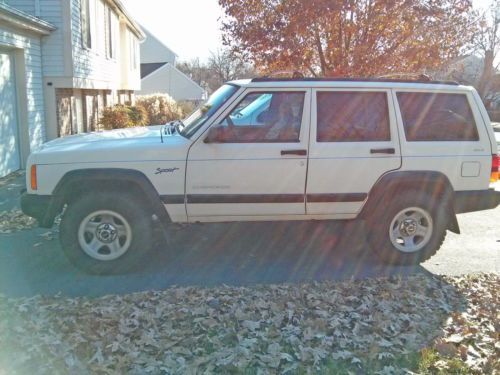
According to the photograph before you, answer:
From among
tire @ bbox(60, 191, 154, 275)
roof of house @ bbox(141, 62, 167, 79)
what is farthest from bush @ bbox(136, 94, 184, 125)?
roof of house @ bbox(141, 62, 167, 79)

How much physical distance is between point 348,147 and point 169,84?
42.6 m

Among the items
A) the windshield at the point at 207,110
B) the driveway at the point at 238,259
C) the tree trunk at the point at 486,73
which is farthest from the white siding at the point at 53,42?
the tree trunk at the point at 486,73

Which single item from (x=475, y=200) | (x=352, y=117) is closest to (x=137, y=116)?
(x=352, y=117)

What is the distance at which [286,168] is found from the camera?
472 cm

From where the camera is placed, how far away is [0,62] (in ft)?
30.4

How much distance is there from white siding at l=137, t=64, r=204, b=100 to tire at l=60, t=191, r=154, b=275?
41229mm

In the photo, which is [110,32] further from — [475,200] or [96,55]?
[475,200]

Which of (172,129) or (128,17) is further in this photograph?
(128,17)

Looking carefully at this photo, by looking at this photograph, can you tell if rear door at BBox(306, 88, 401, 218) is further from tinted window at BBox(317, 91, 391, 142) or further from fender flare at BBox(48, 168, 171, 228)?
fender flare at BBox(48, 168, 171, 228)

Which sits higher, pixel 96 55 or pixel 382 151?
pixel 96 55

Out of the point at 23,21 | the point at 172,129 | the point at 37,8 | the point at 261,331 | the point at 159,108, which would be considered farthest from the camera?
the point at 159,108

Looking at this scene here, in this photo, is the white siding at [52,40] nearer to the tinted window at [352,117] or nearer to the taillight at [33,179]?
the taillight at [33,179]

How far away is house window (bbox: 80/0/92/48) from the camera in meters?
12.8

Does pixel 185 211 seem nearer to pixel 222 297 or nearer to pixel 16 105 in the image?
pixel 222 297
